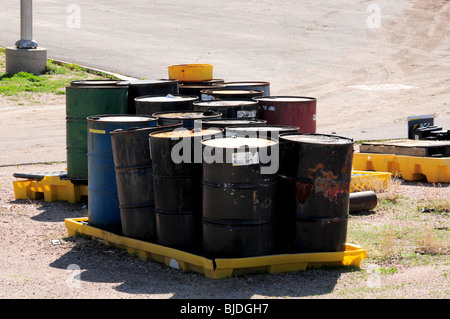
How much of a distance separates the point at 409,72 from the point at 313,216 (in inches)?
796

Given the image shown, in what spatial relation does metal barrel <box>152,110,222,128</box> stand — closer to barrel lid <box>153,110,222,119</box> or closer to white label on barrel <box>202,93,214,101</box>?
barrel lid <box>153,110,222,119</box>

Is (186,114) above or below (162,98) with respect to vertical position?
below

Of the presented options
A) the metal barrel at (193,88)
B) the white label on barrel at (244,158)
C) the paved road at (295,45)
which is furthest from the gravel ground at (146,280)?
the paved road at (295,45)

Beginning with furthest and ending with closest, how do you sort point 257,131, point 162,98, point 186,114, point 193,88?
point 193,88 → point 162,98 → point 186,114 → point 257,131

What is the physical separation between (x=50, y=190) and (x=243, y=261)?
4.71 metres

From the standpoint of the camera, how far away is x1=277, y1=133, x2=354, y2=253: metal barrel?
24.8ft

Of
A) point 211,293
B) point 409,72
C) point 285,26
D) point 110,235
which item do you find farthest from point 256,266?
point 285,26

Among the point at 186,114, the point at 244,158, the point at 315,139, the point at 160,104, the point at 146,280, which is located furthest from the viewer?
the point at 160,104

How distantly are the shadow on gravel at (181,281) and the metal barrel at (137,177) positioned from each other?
0.39m

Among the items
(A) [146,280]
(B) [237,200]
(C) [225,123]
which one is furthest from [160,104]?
(A) [146,280]

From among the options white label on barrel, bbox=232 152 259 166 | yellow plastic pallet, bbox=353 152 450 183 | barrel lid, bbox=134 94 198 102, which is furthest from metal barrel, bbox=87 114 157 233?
yellow plastic pallet, bbox=353 152 450 183

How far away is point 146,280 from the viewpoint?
24.6 ft

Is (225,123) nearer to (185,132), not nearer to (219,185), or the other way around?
(185,132)

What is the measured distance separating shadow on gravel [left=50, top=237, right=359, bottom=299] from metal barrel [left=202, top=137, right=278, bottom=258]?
336 mm
